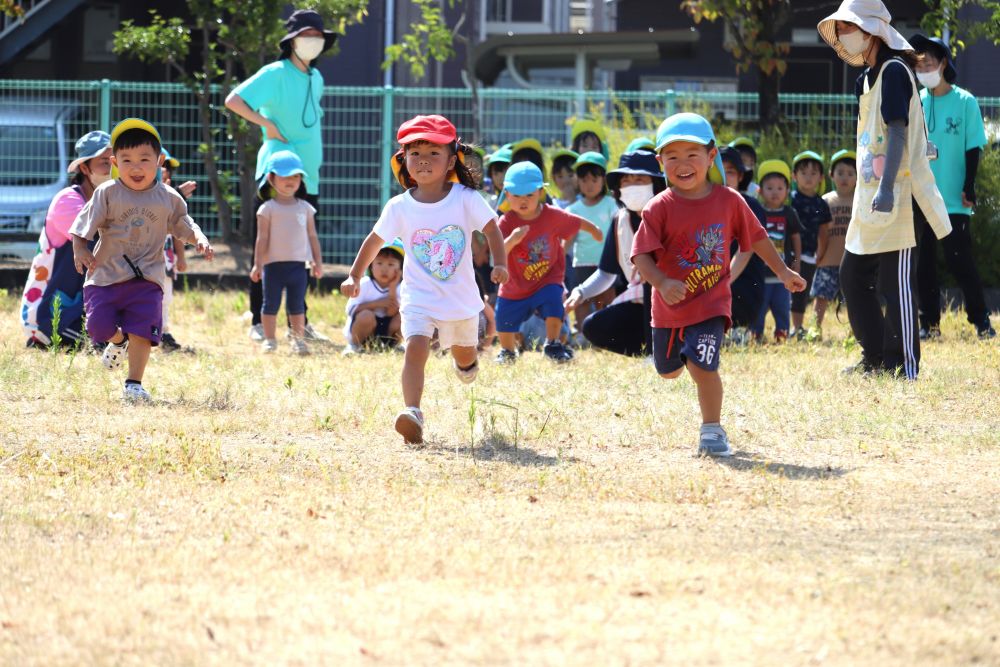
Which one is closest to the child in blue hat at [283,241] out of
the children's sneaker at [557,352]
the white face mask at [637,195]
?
the children's sneaker at [557,352]

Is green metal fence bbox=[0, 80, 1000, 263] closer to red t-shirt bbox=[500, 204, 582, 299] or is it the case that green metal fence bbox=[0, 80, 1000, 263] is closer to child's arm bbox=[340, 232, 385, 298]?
red t-shirt bbox=[500, 204, 582, 299]

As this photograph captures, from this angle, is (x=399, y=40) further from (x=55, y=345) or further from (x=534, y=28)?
(x=55, y=345)

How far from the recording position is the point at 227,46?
16.1 m

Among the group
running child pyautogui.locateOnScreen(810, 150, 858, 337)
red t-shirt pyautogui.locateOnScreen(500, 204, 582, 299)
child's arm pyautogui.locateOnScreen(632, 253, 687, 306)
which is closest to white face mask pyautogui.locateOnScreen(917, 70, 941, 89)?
running child pyautogui.locateOnScreen(810, 150, 858, 337)

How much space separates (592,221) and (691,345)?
481 centimetres

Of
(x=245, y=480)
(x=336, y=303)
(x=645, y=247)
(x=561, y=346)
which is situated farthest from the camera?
(x=336, y=303)

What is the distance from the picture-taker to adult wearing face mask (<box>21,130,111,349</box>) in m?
9.46

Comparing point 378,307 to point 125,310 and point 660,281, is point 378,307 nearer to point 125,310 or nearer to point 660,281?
point 125,310

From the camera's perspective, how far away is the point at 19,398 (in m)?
7.30

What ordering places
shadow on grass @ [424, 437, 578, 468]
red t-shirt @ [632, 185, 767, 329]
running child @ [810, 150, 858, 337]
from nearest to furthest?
1. shadow on grass @ [424, 437, 578, 468]
2. red t-shirt @ [632, 185, 767, 329]
3. running child @ [810, 150, 858, 337]

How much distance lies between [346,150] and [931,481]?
10.8 m

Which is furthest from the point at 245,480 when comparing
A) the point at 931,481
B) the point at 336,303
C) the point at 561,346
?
the point at 336,303

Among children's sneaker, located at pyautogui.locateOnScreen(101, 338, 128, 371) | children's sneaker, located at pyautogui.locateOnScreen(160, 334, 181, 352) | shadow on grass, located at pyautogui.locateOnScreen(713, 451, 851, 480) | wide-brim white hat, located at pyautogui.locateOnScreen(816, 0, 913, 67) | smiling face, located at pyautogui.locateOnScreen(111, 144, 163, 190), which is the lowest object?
children's sneaker, located at pyautogui.locateOnScreen(160, 334, 181, 352)

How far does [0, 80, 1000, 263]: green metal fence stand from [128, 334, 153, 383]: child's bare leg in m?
7.64
